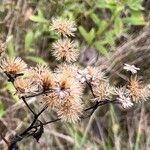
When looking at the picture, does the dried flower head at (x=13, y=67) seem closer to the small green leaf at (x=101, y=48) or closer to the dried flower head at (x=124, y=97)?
the dried flower head at (x=124, y=97)

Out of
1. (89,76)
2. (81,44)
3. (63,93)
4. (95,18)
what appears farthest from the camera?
(81,44)

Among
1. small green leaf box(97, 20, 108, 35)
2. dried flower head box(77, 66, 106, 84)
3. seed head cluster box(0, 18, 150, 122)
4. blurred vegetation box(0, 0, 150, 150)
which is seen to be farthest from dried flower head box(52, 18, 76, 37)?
small green leaf box(97, 20, 108, 35)

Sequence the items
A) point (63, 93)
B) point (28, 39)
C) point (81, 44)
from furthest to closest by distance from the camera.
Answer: point (81, 44), point (28, 39), point (63, 93)

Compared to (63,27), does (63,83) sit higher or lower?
lower

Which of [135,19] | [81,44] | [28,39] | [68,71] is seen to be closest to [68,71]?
[68,71]

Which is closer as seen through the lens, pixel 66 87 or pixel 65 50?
pixel 66 87

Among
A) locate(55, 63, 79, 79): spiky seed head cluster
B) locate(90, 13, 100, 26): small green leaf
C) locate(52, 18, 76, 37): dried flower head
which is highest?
locate(52, 18, 76, 37): dried flower head

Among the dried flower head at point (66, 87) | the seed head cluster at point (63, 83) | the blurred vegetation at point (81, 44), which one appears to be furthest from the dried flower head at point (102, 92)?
the blurred vegetation at point (81, 44)

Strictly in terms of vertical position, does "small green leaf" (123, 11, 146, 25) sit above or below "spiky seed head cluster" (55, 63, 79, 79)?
above

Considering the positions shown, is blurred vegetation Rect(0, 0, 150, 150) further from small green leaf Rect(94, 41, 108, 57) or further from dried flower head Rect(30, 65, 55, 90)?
dried flower head Rect(30, 65, 55, 90)

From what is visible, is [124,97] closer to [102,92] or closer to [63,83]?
[102,92]
